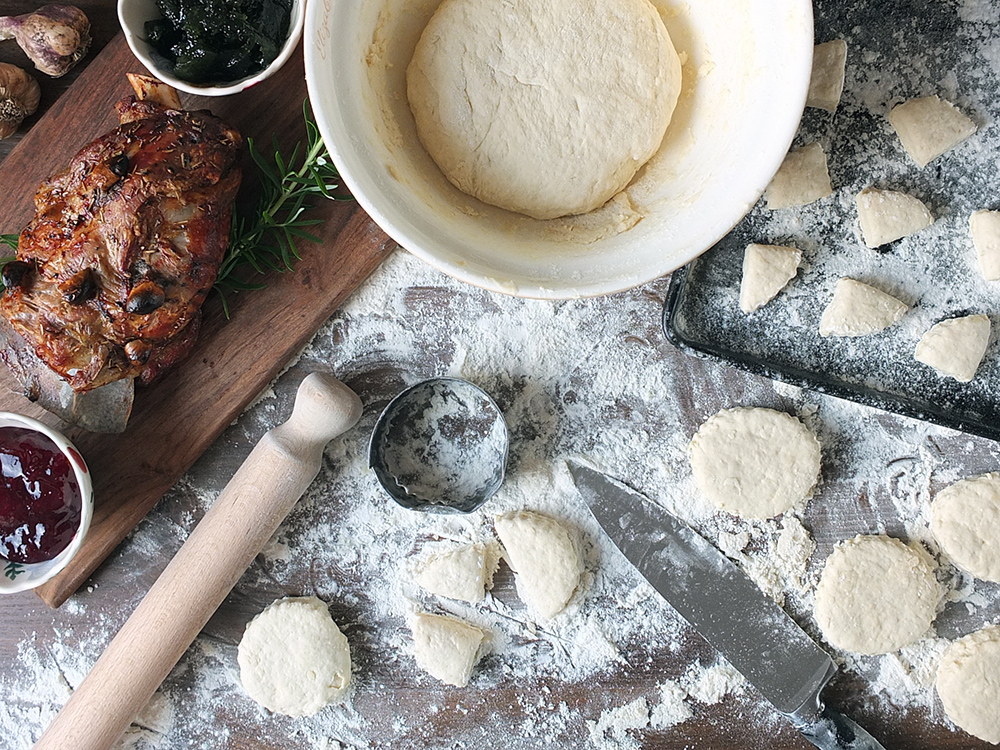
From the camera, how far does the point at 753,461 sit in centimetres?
152

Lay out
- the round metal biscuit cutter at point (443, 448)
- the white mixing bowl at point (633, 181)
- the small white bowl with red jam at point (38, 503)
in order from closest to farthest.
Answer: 1. the white mixing bowl at point (633, 181)
2. the small white bowl with red jam at point (38, 503)
3. the round metal biscuit cutter at point (443, 448)

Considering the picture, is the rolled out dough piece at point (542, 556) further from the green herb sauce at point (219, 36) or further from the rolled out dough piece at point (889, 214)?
the green herb sauce at point (219, 36)

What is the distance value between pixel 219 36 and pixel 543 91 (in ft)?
1.87

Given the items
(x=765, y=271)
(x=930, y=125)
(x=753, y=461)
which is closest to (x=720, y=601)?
(x=753, y=461)

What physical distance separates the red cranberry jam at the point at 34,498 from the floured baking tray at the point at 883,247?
3.77ft

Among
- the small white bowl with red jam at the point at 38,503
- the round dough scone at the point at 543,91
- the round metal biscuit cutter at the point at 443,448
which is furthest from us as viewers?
the round metal biscuit cutter at the point at 443,448

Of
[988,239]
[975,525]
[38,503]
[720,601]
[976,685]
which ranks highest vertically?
[988,239]

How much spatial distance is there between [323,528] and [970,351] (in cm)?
130

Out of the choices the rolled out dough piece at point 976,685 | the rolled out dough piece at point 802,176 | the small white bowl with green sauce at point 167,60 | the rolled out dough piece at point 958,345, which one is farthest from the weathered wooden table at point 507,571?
the small white bowl with green sauce at point 167,60

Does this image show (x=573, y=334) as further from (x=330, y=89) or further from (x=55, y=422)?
(x=55, y=422)

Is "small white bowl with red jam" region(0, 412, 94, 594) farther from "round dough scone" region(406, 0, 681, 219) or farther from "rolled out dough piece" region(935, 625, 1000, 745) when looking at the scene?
"rolled out dough piece" region(935, 625, 1000, 745)

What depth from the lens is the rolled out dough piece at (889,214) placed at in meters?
1.40

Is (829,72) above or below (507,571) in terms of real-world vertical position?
above

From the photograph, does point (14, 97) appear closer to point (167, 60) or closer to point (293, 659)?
point (167, 60)
